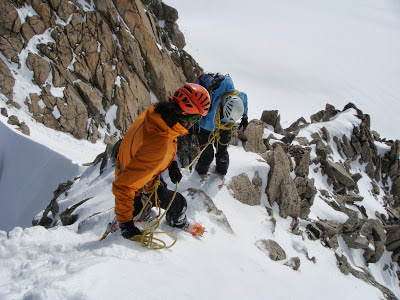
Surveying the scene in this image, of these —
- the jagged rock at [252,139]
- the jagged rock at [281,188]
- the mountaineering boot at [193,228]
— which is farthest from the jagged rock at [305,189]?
the mountaineering boot at [193,228]

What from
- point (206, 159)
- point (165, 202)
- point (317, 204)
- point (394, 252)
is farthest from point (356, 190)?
point (165, 202)

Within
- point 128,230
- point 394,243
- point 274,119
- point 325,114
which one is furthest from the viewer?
point 325,114

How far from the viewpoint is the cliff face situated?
16.3 m

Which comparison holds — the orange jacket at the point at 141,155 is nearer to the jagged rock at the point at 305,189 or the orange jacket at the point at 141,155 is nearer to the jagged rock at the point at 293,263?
the jagged rock at the point at 293,263

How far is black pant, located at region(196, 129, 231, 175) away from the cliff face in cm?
1462

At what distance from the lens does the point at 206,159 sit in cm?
591

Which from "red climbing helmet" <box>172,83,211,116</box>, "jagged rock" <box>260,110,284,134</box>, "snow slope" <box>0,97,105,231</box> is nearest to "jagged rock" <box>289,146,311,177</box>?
"red climbing helmet" <box>172,83,211,116</box>

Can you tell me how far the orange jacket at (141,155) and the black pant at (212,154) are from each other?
2.75m

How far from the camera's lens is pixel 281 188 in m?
7.51

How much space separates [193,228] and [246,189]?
9.02 feet

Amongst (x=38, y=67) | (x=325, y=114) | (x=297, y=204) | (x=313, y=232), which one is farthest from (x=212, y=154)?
(x=325, y=114)

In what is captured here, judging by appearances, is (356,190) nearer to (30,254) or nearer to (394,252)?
(394,252)

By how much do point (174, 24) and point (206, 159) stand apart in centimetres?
3095

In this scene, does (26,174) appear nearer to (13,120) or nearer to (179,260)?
(13,120)
